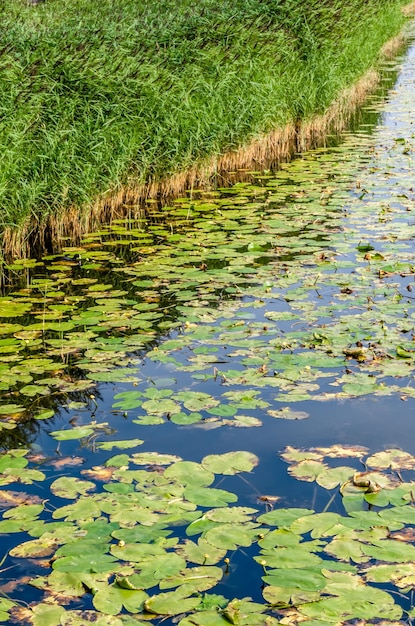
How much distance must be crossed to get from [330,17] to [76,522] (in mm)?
10314

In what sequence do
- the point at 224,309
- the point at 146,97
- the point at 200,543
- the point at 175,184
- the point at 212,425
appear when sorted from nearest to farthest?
the point at 200,543
the point at 212,425
the point at 224,309
the point at 146,97
the point at 175,184

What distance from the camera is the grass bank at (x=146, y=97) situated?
283 inches

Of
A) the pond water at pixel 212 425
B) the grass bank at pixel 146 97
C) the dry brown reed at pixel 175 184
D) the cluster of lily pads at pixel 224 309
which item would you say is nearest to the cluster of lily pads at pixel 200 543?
the pond water at pixel 212 425

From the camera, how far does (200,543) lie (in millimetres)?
2998

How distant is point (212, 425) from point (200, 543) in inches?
39.1

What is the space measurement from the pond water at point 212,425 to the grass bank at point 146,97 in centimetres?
65

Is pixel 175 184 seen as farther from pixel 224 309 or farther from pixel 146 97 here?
pixel 224 309

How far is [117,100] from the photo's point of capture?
8.10 meters

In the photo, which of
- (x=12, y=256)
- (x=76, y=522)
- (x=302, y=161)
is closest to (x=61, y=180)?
(x=12, y=256)

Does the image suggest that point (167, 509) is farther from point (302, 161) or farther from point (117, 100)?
point (302, 161)

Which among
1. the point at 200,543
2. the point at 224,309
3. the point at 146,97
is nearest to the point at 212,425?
the point at 200,543

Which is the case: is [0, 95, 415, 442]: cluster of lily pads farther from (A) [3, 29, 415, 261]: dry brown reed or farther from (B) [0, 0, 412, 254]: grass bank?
(B) [0, 0, 412, 254]: grass bank

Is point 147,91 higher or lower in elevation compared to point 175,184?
higher

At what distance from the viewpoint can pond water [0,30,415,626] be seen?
2.80 m
